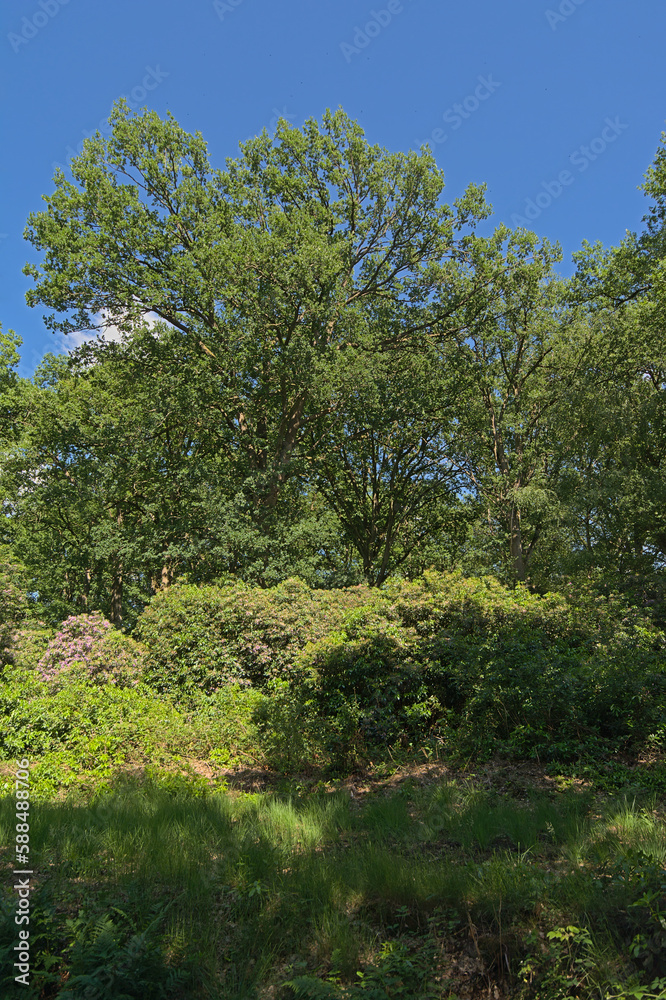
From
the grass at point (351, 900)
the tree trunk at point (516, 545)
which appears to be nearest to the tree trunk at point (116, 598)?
the tree trunk at point (516, 545)

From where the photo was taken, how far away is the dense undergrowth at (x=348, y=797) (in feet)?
11.4

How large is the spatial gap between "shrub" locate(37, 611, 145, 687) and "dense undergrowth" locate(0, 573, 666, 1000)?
49mm

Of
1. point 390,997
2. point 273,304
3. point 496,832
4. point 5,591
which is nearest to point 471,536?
point 273,304

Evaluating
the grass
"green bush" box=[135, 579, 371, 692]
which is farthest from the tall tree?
the grass

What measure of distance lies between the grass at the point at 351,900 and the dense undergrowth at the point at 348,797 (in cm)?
2

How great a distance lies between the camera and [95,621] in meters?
11.9

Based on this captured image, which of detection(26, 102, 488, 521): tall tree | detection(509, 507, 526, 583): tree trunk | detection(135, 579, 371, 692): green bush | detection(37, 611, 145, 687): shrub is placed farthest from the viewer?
detection(509, 507, 526, 583): tree trunk

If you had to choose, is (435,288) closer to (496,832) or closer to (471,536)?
(471,536)

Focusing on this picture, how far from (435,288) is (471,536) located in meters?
10.8

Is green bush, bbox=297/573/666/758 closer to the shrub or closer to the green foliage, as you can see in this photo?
the shrub

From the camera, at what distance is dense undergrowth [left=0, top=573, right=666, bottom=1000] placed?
3.49 meters

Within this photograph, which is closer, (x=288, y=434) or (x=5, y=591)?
(x=5, y=591)

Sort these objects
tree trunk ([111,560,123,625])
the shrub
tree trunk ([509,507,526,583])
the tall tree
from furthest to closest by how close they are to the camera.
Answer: tree trunk ([509,507,526,583]) → tree trunk ([111,560,123,625]) → the tall tree → the shrub

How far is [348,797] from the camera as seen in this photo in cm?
622
